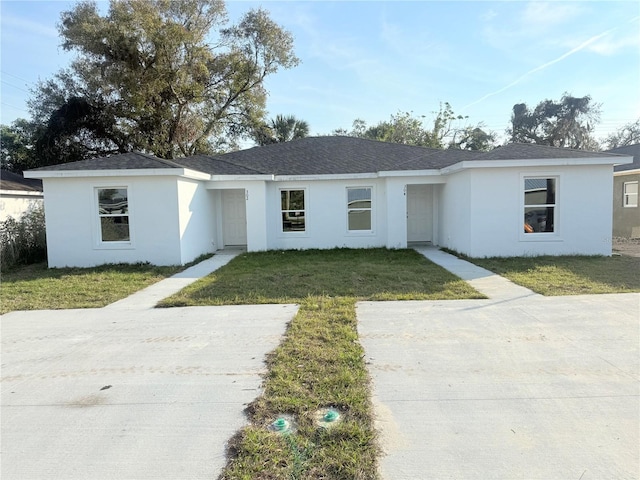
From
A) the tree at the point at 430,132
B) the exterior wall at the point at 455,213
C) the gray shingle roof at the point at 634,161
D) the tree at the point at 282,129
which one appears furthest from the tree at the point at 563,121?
the exterior wall at the point at 455,213

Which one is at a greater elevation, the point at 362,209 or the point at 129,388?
the point at 362,209

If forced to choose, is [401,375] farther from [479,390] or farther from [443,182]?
[443,182]

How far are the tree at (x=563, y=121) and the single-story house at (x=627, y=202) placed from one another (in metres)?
19.3

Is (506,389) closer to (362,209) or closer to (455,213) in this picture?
(455,213)

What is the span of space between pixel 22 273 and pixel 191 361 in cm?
887

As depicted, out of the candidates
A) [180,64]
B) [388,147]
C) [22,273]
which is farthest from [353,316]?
[180,64]

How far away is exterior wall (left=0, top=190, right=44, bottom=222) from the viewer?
1478 centimetres

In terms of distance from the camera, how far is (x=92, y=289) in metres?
8.41

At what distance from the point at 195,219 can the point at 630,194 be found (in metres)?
17.9

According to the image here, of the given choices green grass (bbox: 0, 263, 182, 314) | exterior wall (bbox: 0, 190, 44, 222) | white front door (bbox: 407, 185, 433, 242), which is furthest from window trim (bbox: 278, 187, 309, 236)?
exterior wall (bbox: 0, 190, 44, 222)

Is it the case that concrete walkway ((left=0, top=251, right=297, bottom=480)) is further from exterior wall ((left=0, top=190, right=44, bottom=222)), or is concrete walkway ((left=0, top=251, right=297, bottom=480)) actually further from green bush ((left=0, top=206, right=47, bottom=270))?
exterior wall ((left=0, top=190, right=44, bottom=222))

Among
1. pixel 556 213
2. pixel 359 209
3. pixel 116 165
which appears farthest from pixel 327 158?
pixel 556 213

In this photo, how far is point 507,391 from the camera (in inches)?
142

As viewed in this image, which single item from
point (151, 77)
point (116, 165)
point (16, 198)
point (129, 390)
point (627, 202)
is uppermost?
point (151, 77)
